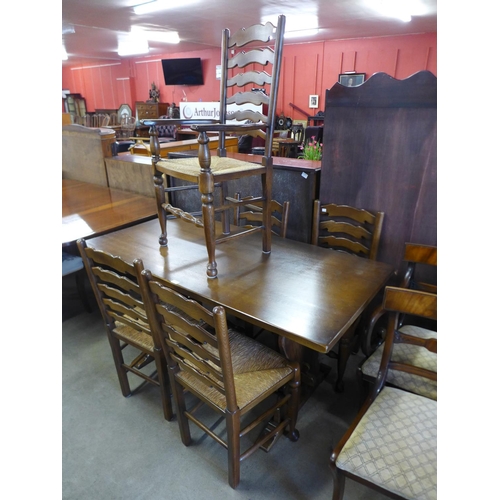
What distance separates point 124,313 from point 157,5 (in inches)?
170

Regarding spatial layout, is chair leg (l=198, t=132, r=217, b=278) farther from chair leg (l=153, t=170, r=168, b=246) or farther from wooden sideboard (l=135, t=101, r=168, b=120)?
wooden sideboard (l=135, t=101, r=168, b=120)

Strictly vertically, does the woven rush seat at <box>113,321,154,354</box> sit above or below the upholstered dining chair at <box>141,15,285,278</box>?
→ below

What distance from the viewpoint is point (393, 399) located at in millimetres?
1229

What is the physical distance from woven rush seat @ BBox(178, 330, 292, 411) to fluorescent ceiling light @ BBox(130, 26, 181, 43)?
608 cm

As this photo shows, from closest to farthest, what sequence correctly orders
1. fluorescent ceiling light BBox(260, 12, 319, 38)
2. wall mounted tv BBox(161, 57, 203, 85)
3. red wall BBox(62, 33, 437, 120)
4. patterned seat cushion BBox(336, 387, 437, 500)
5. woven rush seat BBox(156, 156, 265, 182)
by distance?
1. patterned seat cushion BBox(336, 387, 437, 500)
2. woven rush seat BBox(156, 156, 265, 182)
3. fluorescent ceiling light BBox(260, 12, 319, 38)
4. red wall BBox(62, 33, 437, 120)
5. wall mounted tv BBox(161, 57, 203, 85)

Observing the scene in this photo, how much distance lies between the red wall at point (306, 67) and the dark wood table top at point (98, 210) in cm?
374

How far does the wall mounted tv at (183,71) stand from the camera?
8.52 metres

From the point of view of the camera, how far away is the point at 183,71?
28.4 feet

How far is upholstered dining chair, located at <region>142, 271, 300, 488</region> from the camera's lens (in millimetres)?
1103

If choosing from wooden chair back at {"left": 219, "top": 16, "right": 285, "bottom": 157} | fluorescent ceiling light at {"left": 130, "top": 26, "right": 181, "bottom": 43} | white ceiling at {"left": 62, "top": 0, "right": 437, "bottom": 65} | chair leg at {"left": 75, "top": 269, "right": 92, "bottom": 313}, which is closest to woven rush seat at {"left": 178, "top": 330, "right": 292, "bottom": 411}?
wooden chair back at {"left": 219, "top": 16, "right": 285, "bottom": 157}

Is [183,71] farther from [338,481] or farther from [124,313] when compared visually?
[338,481]

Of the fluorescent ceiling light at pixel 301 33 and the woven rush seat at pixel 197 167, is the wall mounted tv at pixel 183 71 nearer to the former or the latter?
the fluorescent ceiling light at pixel 301 33

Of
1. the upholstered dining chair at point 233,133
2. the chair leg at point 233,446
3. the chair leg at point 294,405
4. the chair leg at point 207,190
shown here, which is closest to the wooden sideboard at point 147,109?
the upholstered dining chair at point 233,133
